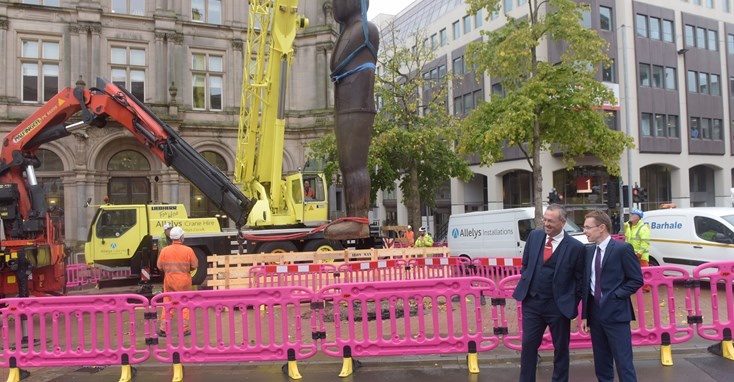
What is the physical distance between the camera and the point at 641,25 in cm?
3247

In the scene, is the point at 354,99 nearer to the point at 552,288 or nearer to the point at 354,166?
the point at 354,166

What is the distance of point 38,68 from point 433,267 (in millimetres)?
20604

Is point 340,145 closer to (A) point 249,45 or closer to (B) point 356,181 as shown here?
(B) point 356,181

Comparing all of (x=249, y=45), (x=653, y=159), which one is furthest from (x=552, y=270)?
(x=653, y=159)

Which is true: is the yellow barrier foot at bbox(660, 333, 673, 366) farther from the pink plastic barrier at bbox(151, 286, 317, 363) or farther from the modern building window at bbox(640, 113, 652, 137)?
the modern building window at bbox(640, 113, 652, 137)

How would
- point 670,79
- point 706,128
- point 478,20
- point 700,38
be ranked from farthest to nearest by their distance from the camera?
point 478,20, point 700,38, point 706,128, point 670,79

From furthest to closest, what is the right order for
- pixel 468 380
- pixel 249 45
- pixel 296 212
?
pixel 249 45, pixel 296 212, pixel 468 380

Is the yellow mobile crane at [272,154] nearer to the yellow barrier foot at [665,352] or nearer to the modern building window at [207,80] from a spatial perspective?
the modern building window at [207,80]

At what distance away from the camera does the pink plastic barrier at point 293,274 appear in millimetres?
10250

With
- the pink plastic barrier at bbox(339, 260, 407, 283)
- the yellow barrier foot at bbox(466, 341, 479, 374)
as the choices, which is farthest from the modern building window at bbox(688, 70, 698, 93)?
the yellow barrier foot at bbox(466, 341, 479, 374)

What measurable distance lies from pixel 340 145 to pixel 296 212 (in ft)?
27.2

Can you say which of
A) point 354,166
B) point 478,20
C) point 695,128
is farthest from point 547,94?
point 695,128

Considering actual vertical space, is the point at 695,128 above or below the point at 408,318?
above

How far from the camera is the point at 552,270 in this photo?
4.48m
